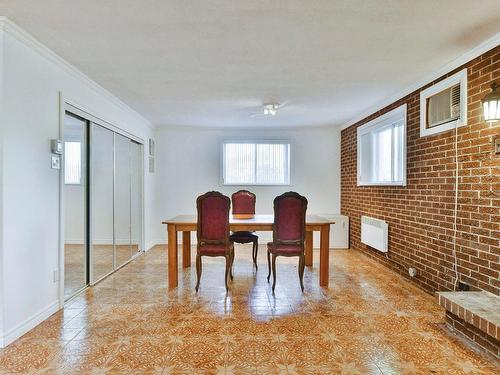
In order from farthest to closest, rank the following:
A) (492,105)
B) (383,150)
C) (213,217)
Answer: (383,150), (213,217), (492,105)

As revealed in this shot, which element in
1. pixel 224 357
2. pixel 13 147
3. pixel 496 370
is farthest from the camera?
pixel 13 147

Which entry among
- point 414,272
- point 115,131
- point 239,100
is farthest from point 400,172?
point 115,131

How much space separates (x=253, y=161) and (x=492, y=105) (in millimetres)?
4397

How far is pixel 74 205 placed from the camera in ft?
10.8

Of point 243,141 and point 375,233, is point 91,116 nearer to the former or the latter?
point 243,141

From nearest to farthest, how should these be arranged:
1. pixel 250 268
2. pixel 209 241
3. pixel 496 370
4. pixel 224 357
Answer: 1. pixel 496 370
2. pixel 224 357
3. pixel 209 241
4. pixel 250 268

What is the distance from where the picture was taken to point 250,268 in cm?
450

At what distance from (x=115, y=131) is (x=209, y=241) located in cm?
203

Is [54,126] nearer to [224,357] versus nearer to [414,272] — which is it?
[224,357]

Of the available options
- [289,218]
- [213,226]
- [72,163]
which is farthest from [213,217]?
[72,163]

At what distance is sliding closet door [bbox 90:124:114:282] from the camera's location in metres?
3.66

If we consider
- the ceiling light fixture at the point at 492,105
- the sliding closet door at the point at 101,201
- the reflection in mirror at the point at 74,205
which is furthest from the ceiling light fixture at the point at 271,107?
the ceiling light fixture at the point at 492,105

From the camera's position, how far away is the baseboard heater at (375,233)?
4328mm

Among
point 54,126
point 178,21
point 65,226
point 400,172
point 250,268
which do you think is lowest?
point 250,268
